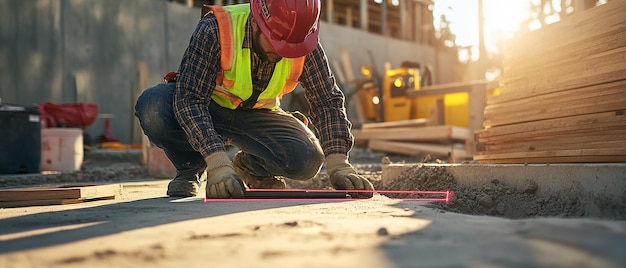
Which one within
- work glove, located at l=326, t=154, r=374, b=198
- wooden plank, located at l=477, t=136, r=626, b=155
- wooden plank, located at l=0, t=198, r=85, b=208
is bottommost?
wooden plank, located at l=0, t=198, r=85, b=208

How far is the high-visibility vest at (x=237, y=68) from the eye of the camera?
3221mm

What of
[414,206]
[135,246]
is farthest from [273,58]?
[135,246]

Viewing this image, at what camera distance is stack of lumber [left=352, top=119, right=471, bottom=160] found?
328 inches

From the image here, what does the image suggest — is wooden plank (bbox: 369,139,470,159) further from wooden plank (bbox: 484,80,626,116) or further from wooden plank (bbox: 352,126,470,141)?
wooden plank (bbox: 484,80,626,116)

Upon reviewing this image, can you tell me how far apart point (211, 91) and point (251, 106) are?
1.48 ft

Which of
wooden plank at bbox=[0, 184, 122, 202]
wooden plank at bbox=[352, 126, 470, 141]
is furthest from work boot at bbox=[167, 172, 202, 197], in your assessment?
wooden plank at bbox=[352, 126, 470, 141]

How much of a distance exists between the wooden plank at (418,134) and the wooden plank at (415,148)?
104mm

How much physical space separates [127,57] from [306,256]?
10331 mm

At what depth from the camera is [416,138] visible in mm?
8914

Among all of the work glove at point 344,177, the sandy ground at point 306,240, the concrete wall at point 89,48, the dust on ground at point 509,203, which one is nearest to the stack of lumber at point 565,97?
the dust on ground at point 509,203

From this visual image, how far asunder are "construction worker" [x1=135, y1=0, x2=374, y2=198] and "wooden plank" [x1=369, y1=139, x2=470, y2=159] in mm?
4940

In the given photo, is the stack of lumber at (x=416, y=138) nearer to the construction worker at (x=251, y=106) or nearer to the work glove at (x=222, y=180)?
the construction worker at (x=251, y=106)

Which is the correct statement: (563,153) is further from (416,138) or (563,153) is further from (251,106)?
(416,138)

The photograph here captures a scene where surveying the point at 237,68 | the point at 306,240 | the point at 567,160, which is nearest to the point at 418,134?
the point at 567,160
